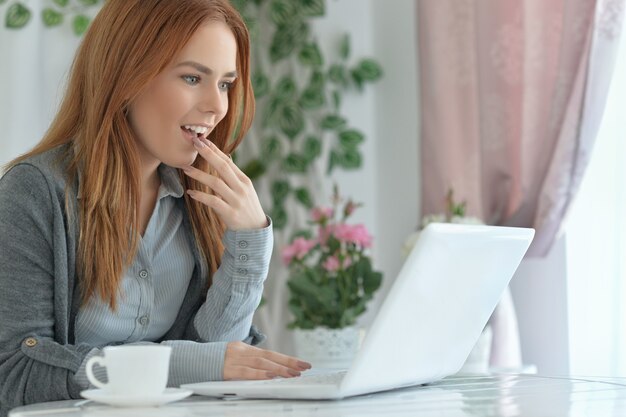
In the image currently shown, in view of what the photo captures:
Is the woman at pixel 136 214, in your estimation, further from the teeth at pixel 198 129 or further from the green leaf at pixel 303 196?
the green leaf at pixel 303 196

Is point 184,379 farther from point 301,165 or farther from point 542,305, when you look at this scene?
point 301,165

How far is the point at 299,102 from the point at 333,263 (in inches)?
33.2

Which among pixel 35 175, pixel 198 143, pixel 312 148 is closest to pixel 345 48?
pixel 312 148

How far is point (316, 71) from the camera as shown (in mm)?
3061

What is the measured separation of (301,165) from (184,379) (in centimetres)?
180

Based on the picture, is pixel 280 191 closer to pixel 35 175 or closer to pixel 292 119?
pixel 292 119

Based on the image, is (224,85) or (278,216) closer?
(224,85)

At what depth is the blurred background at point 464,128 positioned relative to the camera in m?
2.42

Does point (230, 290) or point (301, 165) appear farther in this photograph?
point (301, 165)

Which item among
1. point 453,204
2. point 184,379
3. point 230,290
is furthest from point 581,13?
point 184,379

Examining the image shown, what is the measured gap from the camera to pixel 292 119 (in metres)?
3.09

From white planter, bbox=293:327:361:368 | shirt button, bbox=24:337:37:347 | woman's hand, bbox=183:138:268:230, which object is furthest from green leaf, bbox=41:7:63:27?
shirt button, bbox=24:337:37:347

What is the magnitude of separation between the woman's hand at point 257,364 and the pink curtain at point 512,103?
4.37 ft

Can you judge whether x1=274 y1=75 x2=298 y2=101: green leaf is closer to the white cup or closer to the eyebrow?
the eyebrow
